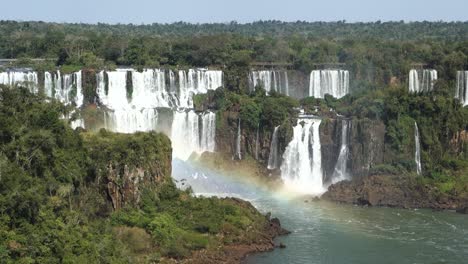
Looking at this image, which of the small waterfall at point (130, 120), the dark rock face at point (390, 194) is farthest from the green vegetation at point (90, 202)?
the small waterfall at point (130, 120)

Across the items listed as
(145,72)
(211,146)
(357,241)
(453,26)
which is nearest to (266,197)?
(211,146)

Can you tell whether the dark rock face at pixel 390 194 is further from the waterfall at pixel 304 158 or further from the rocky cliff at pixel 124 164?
the rocky cliff at pixel 124 164

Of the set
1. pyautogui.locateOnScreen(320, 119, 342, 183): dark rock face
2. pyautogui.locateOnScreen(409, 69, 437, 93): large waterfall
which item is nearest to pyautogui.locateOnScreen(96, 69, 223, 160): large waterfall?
pyautogui.locateOnScreen(320, 119, 342, 183): dark rock face

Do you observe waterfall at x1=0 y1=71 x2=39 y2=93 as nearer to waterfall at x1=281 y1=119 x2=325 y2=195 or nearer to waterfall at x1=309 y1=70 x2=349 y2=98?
waterfall at x1=281 y1=119 x2=325 y2=195

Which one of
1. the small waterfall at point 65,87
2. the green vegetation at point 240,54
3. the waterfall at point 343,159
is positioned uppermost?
the green vegetation at point 240,54

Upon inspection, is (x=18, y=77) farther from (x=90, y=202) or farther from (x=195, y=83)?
(x=90, y=202)

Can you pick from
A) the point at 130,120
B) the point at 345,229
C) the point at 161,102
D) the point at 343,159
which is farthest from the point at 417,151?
the point at 130,120
